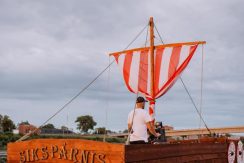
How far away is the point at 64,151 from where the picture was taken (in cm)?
930

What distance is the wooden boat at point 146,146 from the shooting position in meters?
8.80

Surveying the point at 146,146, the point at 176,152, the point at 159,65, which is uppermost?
the point at 159,65

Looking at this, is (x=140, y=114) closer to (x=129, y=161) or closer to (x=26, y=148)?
(x=129, y=161)

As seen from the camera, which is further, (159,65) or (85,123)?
(85,123)

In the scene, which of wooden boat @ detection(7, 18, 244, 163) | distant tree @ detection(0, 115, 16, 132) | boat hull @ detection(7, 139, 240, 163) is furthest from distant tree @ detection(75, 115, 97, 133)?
boat hull @ detection(7, 139, 240, 163)

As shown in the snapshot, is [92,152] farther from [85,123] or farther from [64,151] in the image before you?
[85,123]

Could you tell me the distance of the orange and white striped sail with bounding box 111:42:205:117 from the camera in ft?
55.7

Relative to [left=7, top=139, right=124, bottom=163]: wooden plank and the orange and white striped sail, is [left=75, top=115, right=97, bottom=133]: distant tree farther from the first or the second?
[left=7, top=139, right=124, bottom=163]: wooden plank

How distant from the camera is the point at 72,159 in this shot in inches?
361

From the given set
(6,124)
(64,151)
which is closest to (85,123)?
(6,124)

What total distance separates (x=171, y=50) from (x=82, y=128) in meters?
104

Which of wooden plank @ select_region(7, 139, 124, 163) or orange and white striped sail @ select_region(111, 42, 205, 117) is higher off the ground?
orange and white striped sail @ select_region(111, 42, 205, 117)

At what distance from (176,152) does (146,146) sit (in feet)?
5.26

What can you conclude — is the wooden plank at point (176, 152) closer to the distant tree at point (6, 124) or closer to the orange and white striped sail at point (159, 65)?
the orange and white striped sail at point (159, 65)
